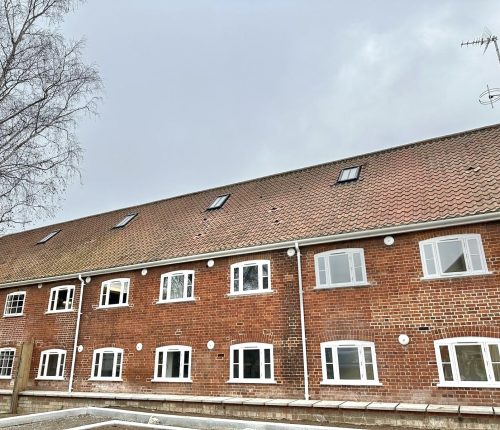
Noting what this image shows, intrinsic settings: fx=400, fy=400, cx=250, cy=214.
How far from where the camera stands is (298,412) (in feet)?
34.1

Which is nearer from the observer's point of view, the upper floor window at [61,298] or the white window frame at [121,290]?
the white window frame at [121,290]

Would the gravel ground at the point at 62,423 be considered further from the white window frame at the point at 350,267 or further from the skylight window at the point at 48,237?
the skylight window at the point at 48,237

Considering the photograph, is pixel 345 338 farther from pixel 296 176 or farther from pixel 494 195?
pixel 296 176

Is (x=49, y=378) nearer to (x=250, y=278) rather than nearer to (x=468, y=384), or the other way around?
(x=250, y=278)

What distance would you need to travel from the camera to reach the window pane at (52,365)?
15.9 metres

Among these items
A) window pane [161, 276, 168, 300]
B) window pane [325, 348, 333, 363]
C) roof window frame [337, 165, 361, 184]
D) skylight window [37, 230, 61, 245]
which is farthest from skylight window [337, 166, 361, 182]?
skylight window [37, 230, 61, 245]

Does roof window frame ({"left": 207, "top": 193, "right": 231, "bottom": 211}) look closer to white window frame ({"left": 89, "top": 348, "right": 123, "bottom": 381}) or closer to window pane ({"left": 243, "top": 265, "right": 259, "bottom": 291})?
window pane ({"left": 243, "top": 265, "right": 259, "bottom": 291})

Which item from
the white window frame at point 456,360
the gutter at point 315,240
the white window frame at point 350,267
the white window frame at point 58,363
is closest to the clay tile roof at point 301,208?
the gutter at point 315,240

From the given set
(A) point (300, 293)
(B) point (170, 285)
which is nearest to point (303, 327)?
(A) point (300, 293)

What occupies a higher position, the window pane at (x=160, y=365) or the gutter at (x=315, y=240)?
the gutter at (x=315, y=240)

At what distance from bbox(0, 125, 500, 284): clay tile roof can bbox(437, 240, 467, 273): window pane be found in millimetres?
744

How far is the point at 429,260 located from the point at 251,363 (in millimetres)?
6025

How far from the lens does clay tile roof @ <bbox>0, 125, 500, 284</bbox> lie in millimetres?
12016

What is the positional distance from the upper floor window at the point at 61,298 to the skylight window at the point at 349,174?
1197 centimetres
